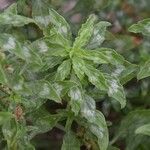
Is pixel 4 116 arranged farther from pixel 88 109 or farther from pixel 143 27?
pixel 143 27

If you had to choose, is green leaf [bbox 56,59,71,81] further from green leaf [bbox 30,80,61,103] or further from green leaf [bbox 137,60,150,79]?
green leaf [bbox 137,60,150,79]

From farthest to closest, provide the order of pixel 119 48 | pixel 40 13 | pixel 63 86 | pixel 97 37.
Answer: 1. pixel 119 48
2. pixel 40 13
3. pixel 97 37
4. pixel 63 86

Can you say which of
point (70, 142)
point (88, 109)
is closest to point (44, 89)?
point (88, 109)

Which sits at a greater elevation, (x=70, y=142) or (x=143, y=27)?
(x=143, y=27)

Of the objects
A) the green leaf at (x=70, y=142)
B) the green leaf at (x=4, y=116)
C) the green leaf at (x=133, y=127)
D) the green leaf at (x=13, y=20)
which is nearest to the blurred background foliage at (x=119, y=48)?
the green leaf at (x=133, y=127)

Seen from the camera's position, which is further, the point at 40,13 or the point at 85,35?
the point at 40,13

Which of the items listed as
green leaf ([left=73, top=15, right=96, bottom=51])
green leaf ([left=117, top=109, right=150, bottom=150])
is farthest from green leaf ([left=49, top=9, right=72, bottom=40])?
green leaf ([left=117, top=109, right=150, bottom=150])
